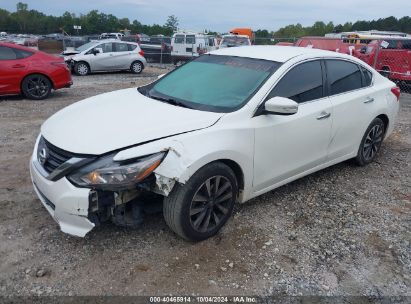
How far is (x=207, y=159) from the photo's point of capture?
3121 millimetres

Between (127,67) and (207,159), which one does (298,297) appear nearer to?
(207,159)

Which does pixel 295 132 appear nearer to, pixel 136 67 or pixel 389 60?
pixel 389 60

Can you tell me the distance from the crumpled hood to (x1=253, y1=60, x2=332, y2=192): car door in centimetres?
59

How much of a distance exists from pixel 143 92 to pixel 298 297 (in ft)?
8.54

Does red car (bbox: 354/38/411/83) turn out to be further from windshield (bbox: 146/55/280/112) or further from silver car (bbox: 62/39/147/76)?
windshield (bbox: 146/55/280/112)

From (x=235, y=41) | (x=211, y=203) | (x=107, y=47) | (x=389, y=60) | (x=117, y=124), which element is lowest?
(x=211, y=203)

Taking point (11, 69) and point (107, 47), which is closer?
point (11, 69)

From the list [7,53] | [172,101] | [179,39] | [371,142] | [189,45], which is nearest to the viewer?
[172,101]

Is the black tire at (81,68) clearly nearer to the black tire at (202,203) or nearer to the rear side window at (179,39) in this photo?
the rear side window at (179,39)

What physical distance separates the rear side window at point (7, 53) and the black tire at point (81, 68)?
6.27m

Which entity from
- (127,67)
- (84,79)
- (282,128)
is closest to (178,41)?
(127,67)

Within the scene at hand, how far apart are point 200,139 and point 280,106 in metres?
0.81

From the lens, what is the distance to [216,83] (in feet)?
12.7

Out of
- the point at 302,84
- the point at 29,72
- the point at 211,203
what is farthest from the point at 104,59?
the point at 211,203
